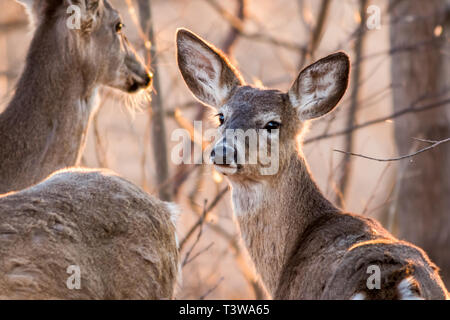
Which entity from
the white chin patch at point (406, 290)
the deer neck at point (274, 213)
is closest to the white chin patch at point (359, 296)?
the white chin patch at point (406, 290)

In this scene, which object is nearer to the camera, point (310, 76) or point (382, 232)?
point (382, 232)

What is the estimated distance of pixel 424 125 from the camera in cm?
1090

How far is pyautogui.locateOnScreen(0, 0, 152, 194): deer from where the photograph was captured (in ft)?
23.0

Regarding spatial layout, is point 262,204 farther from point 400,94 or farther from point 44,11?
point 400,94

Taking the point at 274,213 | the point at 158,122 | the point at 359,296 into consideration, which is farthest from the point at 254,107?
the point at 158,122

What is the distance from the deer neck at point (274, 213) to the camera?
5.77 metres

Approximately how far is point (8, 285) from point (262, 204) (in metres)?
2.13

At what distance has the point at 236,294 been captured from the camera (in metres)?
12.7

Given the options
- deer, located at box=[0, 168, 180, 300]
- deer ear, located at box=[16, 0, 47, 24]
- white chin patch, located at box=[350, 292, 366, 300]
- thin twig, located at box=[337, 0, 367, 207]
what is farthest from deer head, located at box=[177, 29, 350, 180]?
thin twig, located at box=[337, 0, 367, 207]

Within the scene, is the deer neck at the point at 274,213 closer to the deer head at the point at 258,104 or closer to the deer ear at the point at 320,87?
the deer head at the point at 258,104

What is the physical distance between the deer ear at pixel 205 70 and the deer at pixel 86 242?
4.84ft

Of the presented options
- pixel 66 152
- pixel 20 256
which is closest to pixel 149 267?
pixel 20 256

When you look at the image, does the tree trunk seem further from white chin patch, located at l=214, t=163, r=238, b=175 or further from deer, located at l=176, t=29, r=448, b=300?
white chin patch, located at l=214, t=163, r=238, b=175
